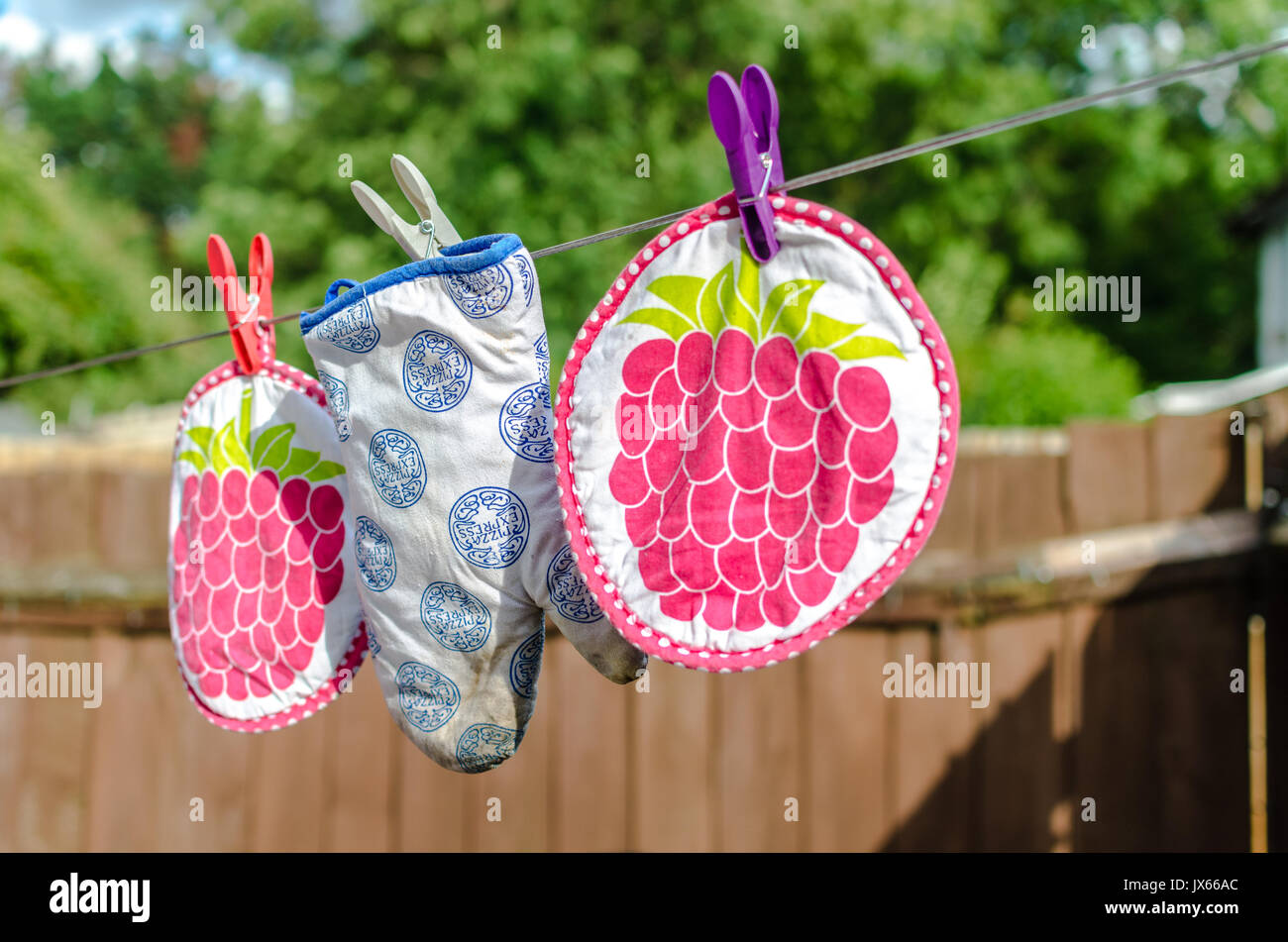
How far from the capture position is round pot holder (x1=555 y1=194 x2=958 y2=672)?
2.22ft

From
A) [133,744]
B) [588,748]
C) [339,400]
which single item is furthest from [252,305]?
[133,744]

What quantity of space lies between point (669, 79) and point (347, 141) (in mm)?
2105

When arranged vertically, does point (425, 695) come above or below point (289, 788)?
above

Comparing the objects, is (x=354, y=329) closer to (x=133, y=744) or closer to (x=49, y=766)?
(x=133, y=744)

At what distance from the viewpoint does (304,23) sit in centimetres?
694

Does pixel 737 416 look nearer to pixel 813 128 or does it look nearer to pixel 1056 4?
pixel 813 128

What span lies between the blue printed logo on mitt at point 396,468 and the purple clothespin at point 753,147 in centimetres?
32

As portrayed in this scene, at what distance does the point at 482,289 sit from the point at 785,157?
7.31m

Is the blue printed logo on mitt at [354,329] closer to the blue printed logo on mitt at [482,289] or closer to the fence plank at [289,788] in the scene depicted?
the blue printed logo on mitt at [482,289]

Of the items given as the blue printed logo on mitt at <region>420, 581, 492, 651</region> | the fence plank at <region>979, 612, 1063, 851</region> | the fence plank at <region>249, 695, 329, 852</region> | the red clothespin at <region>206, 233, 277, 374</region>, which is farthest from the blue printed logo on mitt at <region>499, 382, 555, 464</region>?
the fence plank at <region>249, 695, 329, 852</region>

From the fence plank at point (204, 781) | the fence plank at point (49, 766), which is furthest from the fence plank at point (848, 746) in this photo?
the fence plank at point (49, 766)

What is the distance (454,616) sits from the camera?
0.83 metres

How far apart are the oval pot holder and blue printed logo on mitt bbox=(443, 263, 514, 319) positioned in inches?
9.8
